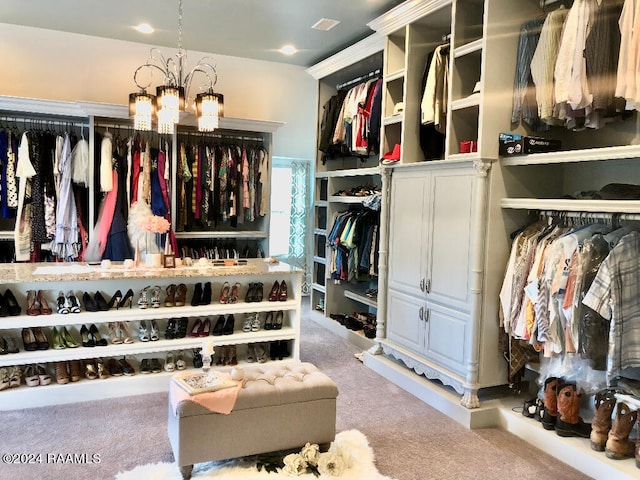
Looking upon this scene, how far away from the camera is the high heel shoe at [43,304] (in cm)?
346

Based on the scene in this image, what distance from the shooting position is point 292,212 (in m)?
7.11

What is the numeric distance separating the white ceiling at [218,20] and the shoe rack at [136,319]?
2.42m

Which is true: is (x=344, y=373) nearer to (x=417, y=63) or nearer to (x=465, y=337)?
(x=465, y=337)

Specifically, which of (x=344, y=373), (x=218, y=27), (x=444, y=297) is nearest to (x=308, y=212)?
(x=218, y=27)

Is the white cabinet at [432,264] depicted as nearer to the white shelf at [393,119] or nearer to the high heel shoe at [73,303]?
the white shelf at [393,119]

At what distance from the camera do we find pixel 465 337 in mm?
3438

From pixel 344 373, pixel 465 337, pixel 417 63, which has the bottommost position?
pixel 344 373

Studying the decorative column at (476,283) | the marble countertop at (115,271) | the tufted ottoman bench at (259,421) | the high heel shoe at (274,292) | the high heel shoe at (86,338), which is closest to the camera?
the tufted ottoman bench at (259,421)

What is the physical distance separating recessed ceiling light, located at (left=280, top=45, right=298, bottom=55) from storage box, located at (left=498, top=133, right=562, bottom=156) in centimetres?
340

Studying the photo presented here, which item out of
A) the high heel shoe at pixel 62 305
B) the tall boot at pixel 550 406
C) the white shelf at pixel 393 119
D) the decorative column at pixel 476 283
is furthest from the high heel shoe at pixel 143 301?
the tall boot at pixel 550 406

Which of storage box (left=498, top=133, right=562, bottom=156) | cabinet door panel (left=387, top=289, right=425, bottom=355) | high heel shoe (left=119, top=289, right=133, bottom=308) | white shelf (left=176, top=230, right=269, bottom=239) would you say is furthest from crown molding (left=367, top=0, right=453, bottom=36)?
high heel shoe (left=119, top=289, right=133, bottom=308)

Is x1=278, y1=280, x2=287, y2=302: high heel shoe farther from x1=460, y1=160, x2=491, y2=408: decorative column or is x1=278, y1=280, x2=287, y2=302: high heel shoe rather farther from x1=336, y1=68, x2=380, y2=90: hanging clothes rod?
x1=336, y1=68, x2=380, y2=90: hanging clothes rod

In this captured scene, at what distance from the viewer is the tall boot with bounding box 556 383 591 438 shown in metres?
2.96

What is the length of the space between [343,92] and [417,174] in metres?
2.11
